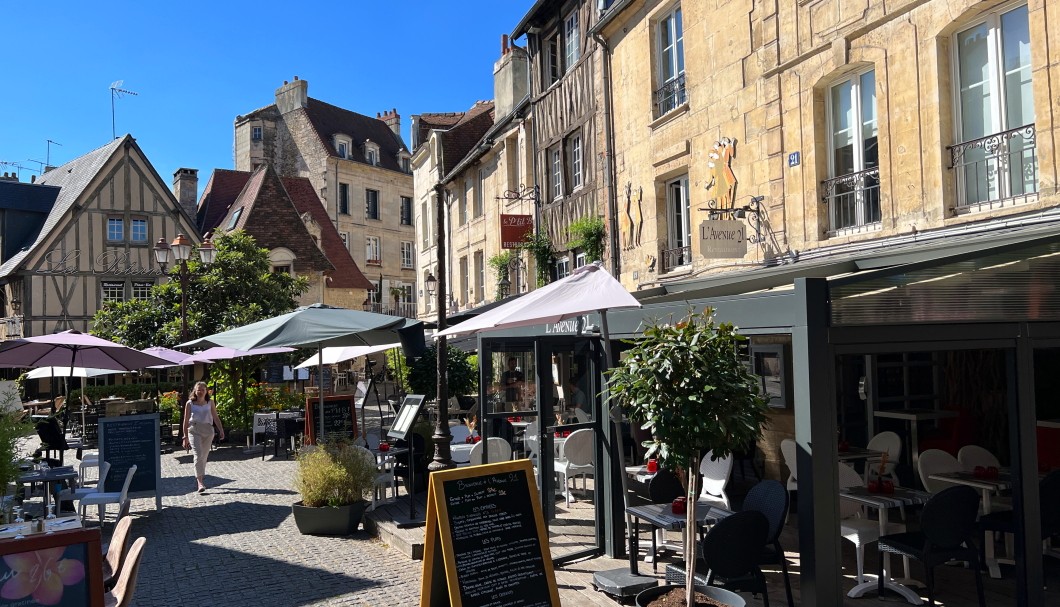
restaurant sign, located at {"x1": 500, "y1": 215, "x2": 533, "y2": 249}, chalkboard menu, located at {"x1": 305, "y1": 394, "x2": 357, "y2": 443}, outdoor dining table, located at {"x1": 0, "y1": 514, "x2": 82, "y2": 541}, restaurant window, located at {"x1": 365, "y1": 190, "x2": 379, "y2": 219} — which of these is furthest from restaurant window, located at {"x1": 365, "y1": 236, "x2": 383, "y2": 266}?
outdoor dining table, located at {"x1": 0, "y1": 514, "x2": 82, "y2": 541}

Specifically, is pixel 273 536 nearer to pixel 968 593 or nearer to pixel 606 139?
pixel 968 593

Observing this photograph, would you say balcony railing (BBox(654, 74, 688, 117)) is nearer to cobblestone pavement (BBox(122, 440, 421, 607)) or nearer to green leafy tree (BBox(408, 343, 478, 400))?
cobblestone pavement (BBox(122, 440, 421, 607))

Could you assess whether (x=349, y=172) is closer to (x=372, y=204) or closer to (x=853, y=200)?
(x=372, y=204)

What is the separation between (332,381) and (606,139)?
50.4 feet

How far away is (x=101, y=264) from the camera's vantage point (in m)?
28.0

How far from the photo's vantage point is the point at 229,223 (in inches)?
1314

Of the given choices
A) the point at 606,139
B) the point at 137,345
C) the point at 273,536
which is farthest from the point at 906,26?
the point at 137,345

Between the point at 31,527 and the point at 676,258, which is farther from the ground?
the point at 676,258

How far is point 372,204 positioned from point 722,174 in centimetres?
3416

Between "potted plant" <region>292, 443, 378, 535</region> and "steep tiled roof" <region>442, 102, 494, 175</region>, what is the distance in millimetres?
18663

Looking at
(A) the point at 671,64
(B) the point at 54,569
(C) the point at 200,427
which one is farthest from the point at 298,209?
(B) the point at 54,569

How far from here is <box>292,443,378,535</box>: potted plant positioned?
8.15m

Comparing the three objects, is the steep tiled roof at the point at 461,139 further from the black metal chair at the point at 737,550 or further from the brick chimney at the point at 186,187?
the black metal chair at the point at 737,550

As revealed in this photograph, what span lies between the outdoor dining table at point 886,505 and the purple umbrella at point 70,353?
29.7 feet
